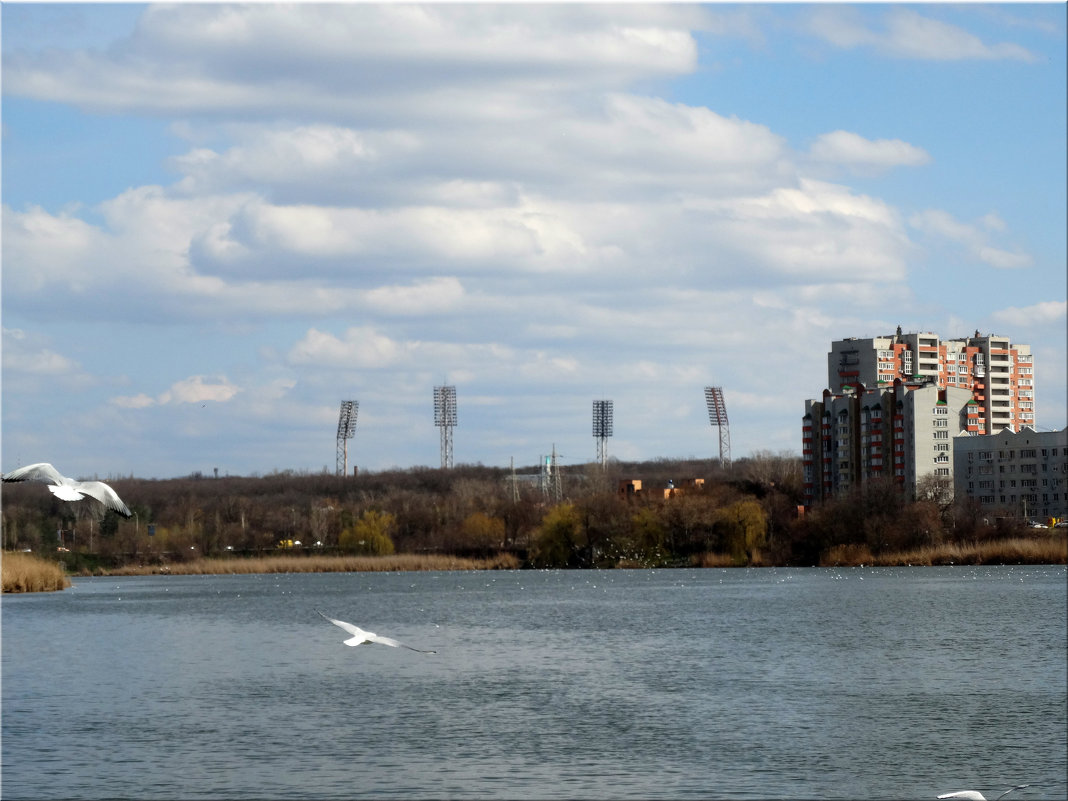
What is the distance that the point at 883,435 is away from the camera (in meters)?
134

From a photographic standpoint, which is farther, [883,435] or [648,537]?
[883,435]

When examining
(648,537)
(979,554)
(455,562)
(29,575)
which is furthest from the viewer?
(455,562)

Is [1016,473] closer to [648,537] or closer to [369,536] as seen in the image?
[648,537]

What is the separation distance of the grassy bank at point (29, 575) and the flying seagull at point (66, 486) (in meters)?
79.4

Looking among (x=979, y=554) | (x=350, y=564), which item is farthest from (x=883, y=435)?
(x=350, y=564)

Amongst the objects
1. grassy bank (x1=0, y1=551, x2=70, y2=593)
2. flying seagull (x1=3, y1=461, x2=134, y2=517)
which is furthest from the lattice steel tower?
flying seagull (x1=3, y1=461, x2=134, y2=517)

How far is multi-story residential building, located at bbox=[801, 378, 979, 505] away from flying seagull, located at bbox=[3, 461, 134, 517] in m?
121

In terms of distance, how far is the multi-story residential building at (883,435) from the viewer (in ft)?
423

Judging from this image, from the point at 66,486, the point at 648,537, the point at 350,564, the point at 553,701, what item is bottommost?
the point at 350,564

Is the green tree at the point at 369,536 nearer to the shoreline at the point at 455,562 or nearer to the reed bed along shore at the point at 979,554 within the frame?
the shoreline at the point at 455,562

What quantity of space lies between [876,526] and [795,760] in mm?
83794

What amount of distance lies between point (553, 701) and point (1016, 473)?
90242 mm

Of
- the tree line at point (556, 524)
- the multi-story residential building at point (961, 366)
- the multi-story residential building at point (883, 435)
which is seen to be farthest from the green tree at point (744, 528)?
the multi-story residential building at point (961, 366)

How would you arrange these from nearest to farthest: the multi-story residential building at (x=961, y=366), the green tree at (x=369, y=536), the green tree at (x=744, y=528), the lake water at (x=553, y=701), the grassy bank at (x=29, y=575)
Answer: the lake water at (x=553, y=701)
the grassy bank at (x=29, y=575)
the green tree at (x=744, y=528)
the green tree at (x=369, y=536)
the multi-story residential building at (x=961, y=366)
